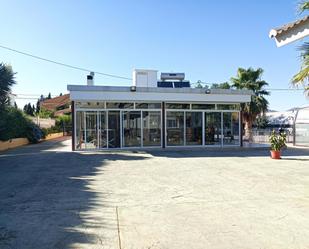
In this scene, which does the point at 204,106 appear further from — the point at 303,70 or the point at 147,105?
the point at 303,70

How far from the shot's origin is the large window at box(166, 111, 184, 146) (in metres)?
20.8

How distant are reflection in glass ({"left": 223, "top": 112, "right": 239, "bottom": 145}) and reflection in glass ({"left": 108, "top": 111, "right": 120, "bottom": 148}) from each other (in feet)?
22.8

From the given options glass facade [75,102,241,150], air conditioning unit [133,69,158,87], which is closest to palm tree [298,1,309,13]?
glass facade [75,102,241,150]

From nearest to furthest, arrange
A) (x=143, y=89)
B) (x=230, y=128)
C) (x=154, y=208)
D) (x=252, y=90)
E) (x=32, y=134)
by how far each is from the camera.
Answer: (x=154, y=208), (x=143, y=89), (x=230, y=128), (x=32, y=134), (x=252, y=90)

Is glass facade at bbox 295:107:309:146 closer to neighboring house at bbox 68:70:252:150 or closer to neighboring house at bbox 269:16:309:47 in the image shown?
neighboring house at bbox 68:70:252:150

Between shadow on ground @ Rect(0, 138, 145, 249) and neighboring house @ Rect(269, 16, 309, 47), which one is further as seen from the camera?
neighboring house @ Rect(269, 16, 309, 47)

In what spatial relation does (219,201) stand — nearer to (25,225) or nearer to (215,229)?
(215,229)

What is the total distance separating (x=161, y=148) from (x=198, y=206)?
1349 cm

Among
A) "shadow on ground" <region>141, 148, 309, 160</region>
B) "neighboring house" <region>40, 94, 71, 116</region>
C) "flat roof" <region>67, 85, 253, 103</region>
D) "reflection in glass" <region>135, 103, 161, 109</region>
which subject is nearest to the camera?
"shadow on ground" <region>141, 148, 309, 160</region>

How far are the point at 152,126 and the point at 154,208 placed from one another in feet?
45.9

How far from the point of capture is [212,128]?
21547 mm

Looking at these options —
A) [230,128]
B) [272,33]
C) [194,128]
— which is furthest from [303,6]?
[230,128]

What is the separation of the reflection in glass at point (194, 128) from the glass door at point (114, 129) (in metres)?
4.40

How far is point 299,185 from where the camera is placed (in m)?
8.89
